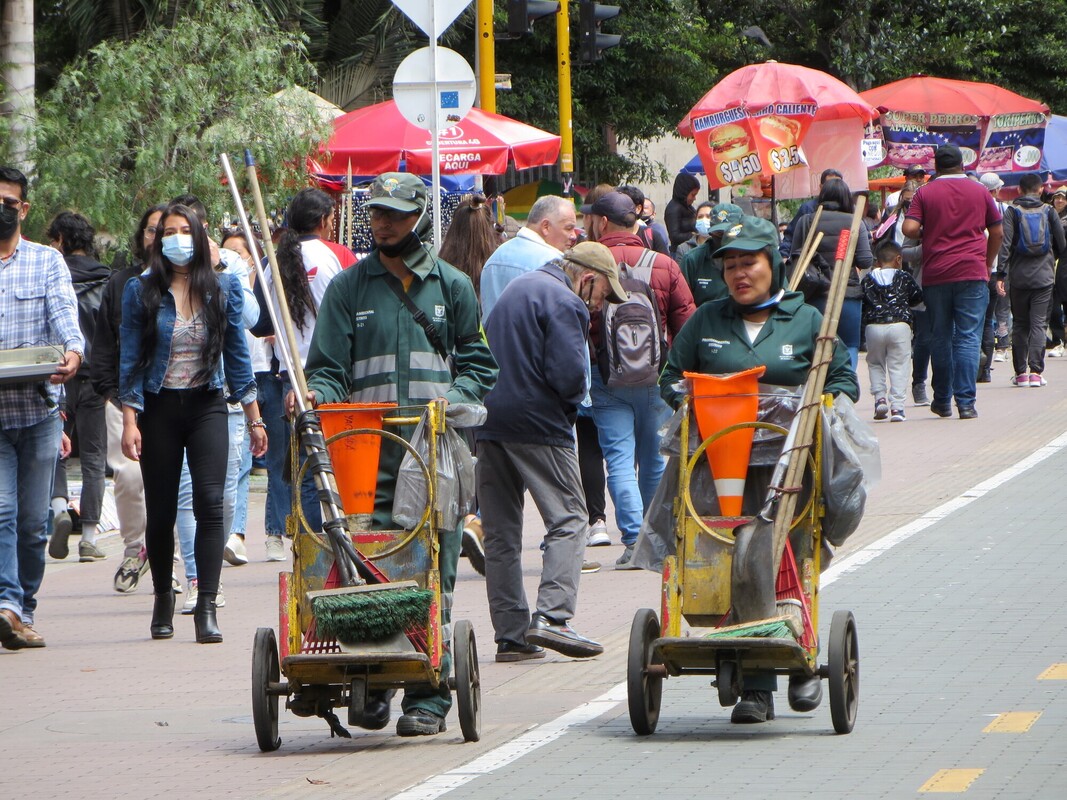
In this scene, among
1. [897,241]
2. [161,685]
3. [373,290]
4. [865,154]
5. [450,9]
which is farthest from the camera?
[865,154]

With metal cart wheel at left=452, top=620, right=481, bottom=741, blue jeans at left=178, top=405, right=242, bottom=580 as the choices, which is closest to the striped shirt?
blue jeans at left=178, top=405, right=242, bottom=580

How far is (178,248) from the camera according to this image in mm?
8711

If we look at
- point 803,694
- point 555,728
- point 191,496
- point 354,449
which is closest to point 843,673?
point 803,694

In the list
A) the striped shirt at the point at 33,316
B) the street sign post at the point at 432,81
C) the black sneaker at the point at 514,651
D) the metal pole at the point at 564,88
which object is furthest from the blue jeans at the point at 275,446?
the metal pole at the point at 564,88

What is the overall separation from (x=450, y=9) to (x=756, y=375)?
247 inches

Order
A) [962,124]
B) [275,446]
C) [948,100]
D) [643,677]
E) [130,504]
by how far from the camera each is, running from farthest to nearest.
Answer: [962,124], [948,100], [275,446], [130,504], [643,677]

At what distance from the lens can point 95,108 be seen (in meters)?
16.4

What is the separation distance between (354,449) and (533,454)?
5.79 ft

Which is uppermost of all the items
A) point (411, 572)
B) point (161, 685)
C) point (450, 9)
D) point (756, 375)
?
point (450, 9)

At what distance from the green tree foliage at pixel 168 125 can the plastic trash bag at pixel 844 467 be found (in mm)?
9969

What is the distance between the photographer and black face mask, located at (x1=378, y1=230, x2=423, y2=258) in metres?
6.81

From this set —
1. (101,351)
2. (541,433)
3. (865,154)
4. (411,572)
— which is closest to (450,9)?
(101,351)

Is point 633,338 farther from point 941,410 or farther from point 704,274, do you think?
point 941,410

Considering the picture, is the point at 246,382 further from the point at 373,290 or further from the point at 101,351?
the point at 373,290
